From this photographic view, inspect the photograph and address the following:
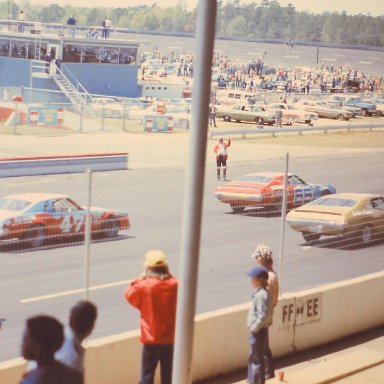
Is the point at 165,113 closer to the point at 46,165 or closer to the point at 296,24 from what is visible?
the point at 46,165

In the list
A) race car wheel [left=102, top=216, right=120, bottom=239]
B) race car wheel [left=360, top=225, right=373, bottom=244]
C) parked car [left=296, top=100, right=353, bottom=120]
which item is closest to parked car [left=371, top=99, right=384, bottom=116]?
parked car [left=296, top=100, right=353, bottom=120]

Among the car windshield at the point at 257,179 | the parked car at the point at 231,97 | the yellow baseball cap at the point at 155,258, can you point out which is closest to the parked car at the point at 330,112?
the parked car at the point at 231,97

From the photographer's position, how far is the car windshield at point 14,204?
1478cm

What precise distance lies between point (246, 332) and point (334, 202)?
8.04 metres

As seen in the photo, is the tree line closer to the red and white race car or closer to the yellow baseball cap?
the red and white race car

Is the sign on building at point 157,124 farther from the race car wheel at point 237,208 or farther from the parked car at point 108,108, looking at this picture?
the race car wheel at point 237,208

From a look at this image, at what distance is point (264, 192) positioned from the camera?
55.3 feet

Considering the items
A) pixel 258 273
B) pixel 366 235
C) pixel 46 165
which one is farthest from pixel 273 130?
pixel 258 273

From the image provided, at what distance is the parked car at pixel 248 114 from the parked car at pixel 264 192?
33.5 m

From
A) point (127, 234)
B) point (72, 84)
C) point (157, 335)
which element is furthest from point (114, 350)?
point (72, 84)

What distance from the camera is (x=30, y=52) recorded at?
63406 mm

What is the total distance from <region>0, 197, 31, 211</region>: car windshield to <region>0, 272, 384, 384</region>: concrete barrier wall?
510 cm

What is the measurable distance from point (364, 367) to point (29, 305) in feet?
14.0

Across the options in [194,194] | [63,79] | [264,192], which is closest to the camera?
[194,194]
